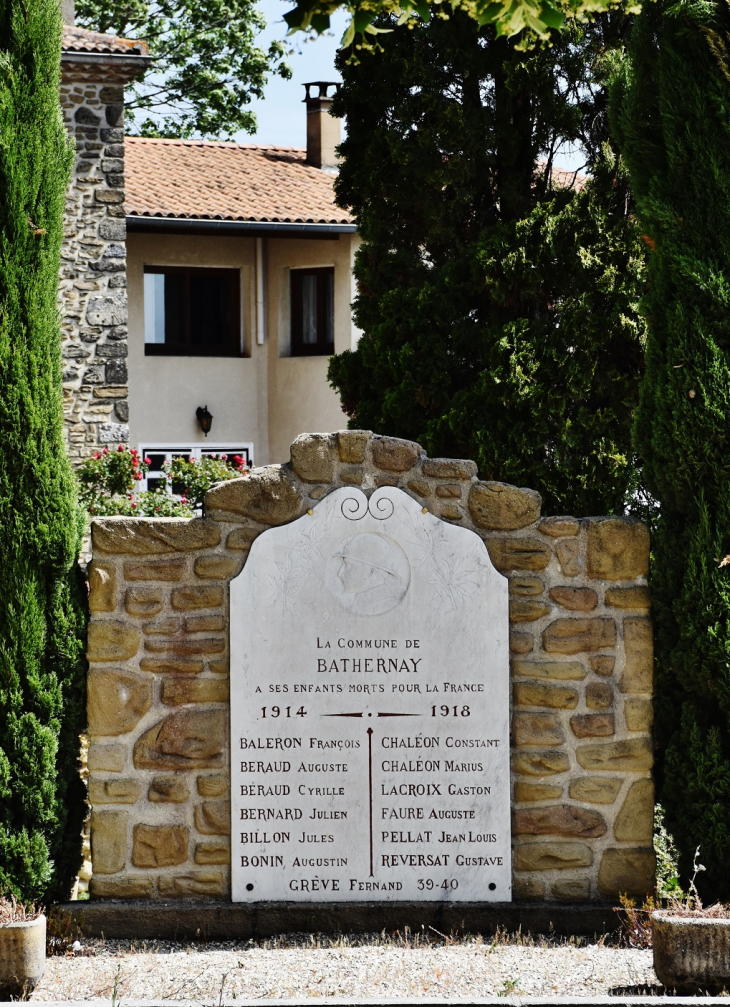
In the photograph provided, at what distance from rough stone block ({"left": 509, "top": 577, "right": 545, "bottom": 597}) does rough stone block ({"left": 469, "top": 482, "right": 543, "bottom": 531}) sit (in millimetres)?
228

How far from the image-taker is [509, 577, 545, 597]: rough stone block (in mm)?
5125

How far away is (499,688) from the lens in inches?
201

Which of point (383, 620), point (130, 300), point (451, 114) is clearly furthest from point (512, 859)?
point (130, 300)

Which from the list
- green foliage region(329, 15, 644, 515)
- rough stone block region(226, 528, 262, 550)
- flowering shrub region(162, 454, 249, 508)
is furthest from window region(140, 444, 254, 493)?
rough stone block region(226, 528, 262, 550)

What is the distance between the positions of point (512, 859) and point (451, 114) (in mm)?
4968

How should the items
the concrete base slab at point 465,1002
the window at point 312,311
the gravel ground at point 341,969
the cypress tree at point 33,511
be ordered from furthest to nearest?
the window at point 312,311, the cypress tree at point 33,511, the gravel ground at point 341,969, the concrete base slab at point 465,1002

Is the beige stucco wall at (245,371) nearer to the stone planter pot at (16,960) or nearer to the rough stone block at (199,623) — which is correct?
the rough stone block at (199,623)

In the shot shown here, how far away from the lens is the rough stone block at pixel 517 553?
5125 mm

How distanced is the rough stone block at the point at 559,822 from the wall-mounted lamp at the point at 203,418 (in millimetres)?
13167

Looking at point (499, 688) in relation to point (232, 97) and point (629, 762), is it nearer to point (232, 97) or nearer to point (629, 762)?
point (629, 762)

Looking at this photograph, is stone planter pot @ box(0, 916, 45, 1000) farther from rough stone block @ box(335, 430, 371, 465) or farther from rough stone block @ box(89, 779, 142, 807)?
rough stone block @ box(335, 430, 371, 465)

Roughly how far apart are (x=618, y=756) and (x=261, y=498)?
6.01ft

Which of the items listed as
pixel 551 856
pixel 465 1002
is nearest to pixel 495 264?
pixel 551 856

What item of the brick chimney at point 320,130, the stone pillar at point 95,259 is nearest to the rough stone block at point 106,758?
the stone pillar at point 95,259
